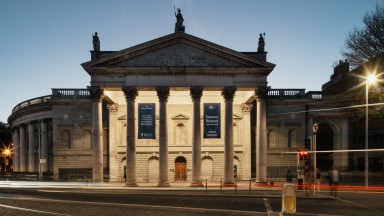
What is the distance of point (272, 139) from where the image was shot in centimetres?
5497

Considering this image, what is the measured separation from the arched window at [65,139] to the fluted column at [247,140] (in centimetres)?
2364

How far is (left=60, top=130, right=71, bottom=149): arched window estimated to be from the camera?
177 ft

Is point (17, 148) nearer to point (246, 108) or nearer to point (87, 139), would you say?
point (87, 139)

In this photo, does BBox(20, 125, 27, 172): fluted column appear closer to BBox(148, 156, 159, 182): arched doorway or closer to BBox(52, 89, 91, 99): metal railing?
BBox(52, 89, 91, 99): metal railing

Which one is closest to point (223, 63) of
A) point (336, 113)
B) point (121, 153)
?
point (121, 153)

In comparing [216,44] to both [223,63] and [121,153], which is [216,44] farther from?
[121,153]

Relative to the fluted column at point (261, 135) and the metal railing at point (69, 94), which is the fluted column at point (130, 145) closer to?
the fluted column at point (261, 135)

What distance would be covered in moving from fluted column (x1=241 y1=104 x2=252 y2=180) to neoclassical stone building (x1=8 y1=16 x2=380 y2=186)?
0.42 ft

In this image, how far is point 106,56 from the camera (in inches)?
1617

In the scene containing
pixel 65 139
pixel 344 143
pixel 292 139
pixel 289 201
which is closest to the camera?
pixel 289 201

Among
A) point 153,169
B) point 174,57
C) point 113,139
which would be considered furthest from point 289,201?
point 153,169

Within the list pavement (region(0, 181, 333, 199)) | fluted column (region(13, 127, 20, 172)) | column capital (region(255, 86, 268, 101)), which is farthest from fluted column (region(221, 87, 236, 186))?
fluted column (region(13, 127, 20, 172))

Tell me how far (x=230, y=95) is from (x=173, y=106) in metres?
12.1

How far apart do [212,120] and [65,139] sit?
78.7ft
